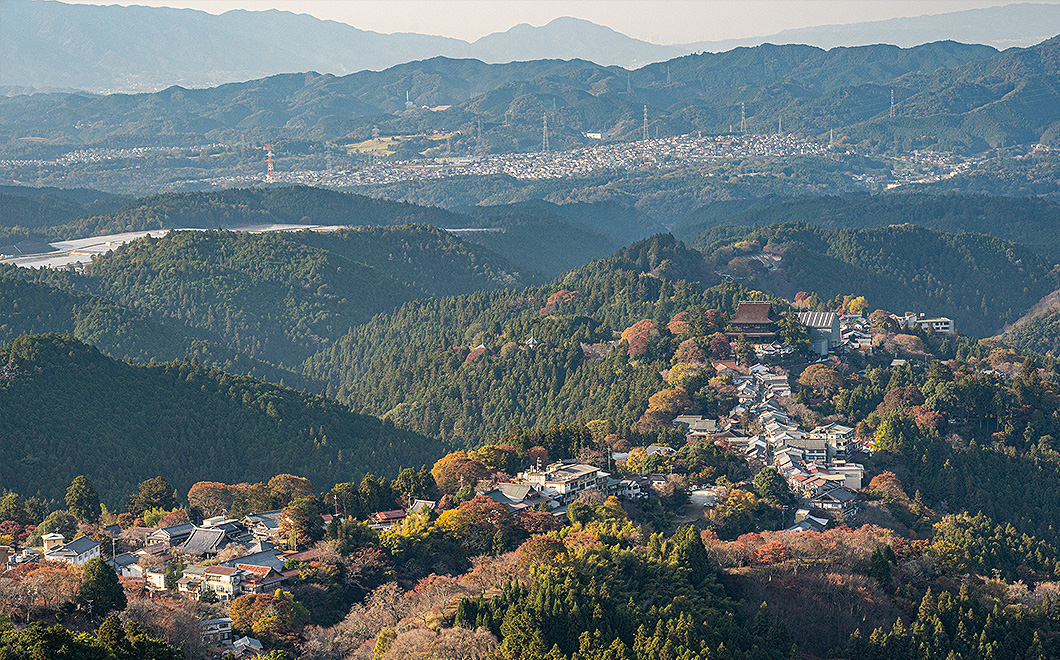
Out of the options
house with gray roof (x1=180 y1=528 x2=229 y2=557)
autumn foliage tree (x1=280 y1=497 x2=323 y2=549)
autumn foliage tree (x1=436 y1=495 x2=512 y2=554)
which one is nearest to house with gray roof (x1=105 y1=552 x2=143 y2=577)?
house with gray roof (x1=180 y1=528 x2=229 y2=557)

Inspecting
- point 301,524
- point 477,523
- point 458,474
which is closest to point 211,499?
point 301,524

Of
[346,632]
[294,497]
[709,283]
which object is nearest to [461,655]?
[346,632]

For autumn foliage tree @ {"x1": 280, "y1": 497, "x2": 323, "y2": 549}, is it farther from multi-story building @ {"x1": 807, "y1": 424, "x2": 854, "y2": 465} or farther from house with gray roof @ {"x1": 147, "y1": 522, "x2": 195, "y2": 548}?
multi-story building @ {"x1": 807, "y1": 424, "x2": 854, "y2": 465}

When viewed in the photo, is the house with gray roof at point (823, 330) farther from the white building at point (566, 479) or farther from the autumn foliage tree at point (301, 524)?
the autumn foliage tree at point (301, 524)

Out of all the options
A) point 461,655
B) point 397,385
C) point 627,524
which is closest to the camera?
point 461,655

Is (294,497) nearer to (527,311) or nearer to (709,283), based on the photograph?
(527,311)

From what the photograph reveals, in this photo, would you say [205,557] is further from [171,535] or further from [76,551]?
[76,551]

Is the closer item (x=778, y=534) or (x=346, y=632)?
(x=346, y=632)

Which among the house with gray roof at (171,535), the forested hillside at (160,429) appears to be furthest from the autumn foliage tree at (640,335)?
the house with gray roof at (171,535)
